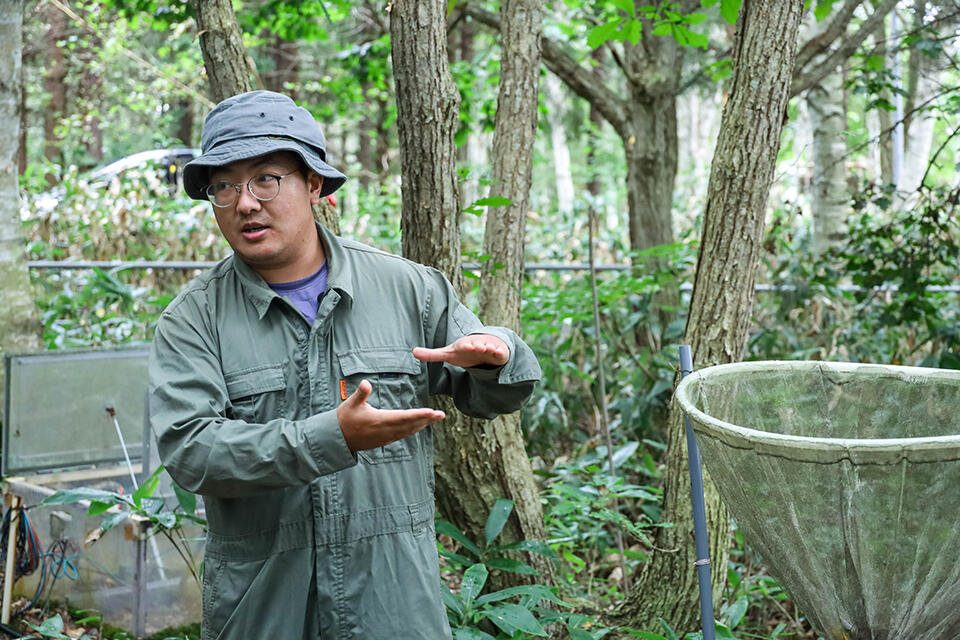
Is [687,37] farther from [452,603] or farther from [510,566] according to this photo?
[452,603]

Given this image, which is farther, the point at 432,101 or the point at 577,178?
the point at 577,178

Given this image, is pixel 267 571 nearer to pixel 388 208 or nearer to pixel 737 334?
pixel 737 334

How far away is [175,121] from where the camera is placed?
20.2 meters

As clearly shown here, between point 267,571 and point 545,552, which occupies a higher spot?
point 267,571

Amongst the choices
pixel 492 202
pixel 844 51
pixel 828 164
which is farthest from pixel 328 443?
pixel 828 164

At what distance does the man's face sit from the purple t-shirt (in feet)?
0.09

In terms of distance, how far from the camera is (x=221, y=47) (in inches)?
123

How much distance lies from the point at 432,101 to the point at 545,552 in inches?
56.7

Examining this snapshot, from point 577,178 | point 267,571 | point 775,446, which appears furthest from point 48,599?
point 577,178

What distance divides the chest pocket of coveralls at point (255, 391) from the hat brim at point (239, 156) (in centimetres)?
43

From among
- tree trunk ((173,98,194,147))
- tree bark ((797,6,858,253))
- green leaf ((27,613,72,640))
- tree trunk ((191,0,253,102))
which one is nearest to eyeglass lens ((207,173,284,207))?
tree trunk ((191,0,253,102))

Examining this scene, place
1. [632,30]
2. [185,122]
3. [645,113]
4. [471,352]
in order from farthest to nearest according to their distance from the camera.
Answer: [185,122]
[645,113]
[632,30]
[471,352]

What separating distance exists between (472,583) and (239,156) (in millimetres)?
1435

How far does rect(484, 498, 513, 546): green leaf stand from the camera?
9.50ft
